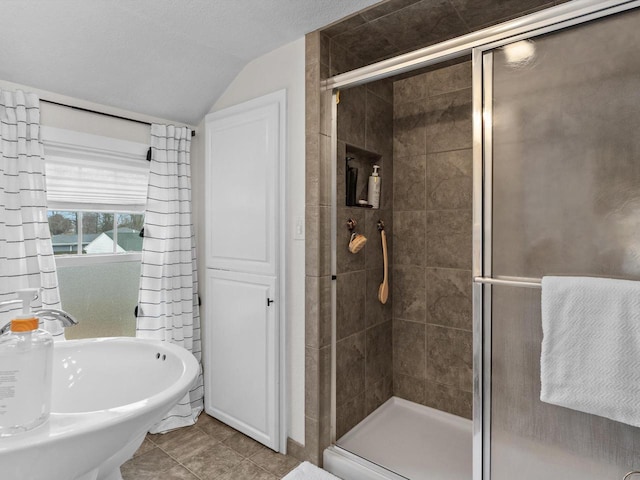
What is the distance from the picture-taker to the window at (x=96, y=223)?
214 cm

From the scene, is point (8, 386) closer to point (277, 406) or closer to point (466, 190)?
point (277, 406)

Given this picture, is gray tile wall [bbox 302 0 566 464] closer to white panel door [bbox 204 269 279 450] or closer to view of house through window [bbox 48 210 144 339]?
white panel door [bbox 204 269 279 450]

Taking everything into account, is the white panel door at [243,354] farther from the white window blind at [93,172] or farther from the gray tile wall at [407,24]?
the gray tile wall at [407,24]

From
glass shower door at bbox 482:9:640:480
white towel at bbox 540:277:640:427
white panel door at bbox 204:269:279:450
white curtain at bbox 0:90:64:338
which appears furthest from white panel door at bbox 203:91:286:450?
white towel at bbox 540:277:640:427

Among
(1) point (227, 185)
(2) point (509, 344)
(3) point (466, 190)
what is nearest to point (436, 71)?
(3) point (466, 190)

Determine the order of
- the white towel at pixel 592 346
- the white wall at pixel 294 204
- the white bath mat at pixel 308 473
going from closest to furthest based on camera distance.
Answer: the white towel at pixel 592 346, the white bath mat at pixel 308 473, the white wall at pixel 294 204

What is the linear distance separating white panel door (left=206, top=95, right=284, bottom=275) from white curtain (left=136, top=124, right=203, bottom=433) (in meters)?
0.19

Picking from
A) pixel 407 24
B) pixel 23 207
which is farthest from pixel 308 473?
pixel 407 24

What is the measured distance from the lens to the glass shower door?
1.15 metres

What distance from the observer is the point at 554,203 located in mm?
1273

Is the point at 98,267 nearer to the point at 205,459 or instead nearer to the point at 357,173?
the point at 205,459

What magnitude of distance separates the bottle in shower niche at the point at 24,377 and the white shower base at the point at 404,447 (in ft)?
4.80

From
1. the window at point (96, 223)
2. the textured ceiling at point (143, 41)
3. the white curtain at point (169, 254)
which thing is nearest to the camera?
the textured ceiling at point (143, 41)

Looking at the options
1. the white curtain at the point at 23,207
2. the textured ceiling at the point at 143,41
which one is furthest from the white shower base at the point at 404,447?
the textured ceiling at the point at 143,41
